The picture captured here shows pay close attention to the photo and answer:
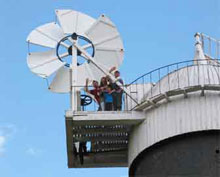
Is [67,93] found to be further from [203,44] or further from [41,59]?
[203,44]

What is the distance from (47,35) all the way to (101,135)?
509 cm

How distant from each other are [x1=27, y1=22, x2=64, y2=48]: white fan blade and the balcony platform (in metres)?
4.38

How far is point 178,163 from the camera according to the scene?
105ft

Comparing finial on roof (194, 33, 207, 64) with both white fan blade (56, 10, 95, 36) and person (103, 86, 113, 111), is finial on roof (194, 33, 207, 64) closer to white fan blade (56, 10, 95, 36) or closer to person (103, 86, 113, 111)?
person (103, 86, 113, 111)

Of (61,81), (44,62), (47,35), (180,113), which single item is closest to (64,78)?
(61,81)

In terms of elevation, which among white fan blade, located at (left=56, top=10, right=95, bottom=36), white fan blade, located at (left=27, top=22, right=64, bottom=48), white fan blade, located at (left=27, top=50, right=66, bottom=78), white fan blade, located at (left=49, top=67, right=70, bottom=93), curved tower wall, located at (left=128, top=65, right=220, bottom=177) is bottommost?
curved tower wall, located at (left=128, top=65, right=220, bottom=177)

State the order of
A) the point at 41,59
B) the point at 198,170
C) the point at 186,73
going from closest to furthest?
the point at 198,170 → the point at 186,73 → the point at 41,59

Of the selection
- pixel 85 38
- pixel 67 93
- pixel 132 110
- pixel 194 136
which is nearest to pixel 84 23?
pixel 85 38

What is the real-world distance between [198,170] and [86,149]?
658cm

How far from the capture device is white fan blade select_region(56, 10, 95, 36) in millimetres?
36625

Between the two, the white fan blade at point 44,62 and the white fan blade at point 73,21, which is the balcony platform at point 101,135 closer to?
the white fan blade at point 44,62

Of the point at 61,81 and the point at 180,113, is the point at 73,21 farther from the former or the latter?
the point at 180,113

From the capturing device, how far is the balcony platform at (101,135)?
33.2m

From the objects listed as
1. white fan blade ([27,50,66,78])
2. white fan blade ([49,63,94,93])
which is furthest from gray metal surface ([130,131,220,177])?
white fan blade ([27,50,66,78])
